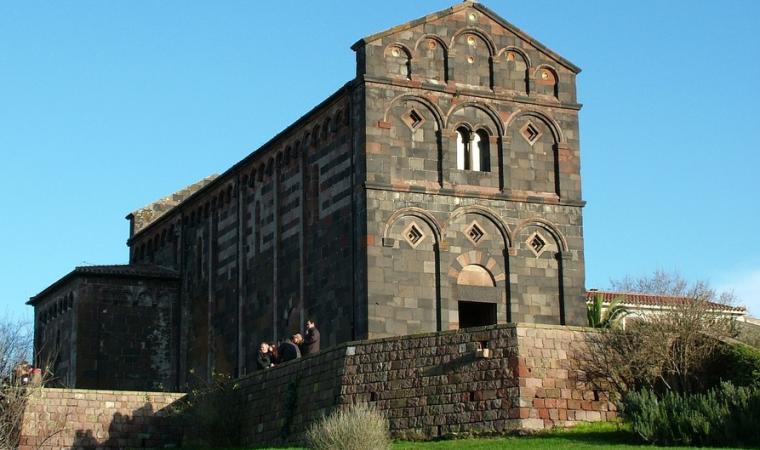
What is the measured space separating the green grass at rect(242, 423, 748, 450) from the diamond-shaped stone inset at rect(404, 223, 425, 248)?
8.52 metres

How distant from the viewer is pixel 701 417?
29.7 metres

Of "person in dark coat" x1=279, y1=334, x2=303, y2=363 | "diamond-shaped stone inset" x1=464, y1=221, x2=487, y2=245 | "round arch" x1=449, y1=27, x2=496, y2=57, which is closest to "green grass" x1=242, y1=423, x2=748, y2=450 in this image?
"person in dark coat" x1=279, y1=334, x2=303, y2=363

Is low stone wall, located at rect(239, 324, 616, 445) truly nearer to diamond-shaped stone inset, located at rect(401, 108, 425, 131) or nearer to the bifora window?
diamond-shaped stone inset, located at rect(401, 108, 425, 131)

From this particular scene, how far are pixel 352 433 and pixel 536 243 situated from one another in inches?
518

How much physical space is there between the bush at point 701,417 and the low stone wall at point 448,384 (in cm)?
240

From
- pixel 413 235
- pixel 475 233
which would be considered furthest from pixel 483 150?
pixel 413 235

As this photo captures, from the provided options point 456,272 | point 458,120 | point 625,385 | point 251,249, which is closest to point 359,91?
point 458,120

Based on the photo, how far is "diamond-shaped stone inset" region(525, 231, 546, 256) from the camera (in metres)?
41.4

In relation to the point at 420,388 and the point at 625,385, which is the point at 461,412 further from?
the point at 625,385

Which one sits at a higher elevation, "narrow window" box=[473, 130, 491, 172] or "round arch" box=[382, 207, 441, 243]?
"narrow window" box=[473, 130, 491, 172]

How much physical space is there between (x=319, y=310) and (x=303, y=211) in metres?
3.52

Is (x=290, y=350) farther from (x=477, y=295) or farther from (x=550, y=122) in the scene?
(x=550, y=122)

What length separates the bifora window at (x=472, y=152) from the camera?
41375 mm

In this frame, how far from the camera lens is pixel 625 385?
108 ft
